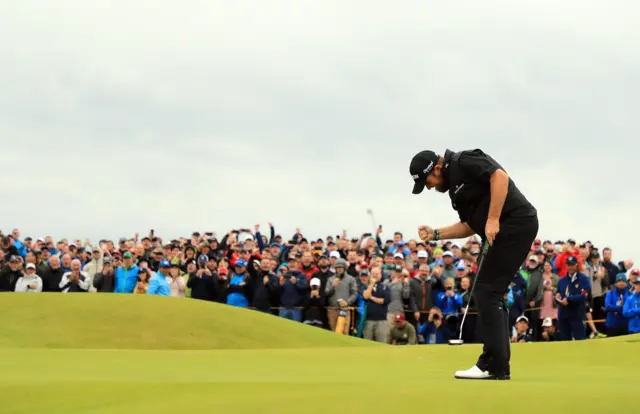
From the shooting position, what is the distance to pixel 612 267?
24828 millimetres

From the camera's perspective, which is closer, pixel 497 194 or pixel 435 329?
pixel 497 194

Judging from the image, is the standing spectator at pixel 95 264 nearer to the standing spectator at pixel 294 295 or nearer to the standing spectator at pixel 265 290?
the standing spectator at pixel 265 290

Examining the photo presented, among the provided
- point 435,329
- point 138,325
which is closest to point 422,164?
point 138,325

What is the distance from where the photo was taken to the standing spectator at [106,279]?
2364 cm

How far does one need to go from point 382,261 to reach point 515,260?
1553cm

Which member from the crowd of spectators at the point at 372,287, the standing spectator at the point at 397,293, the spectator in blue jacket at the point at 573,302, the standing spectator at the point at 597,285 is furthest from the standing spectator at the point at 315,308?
the standing spectator at the point at 597,285

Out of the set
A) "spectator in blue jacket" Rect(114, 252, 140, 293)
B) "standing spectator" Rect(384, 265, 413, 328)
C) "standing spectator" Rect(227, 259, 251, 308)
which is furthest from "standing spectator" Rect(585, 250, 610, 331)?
"spectator in blue jacket" Rect(114, 252, 140, 293)

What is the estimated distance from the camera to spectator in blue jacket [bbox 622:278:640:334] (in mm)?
19719

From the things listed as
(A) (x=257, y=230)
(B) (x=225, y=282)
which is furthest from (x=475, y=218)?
(A) (x=257, y=230)

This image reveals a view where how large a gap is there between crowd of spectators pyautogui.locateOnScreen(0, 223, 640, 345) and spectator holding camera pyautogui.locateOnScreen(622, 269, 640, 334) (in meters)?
0.50

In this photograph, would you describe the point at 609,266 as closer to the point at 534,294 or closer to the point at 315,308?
the point at 534,294

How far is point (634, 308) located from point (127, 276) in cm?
1156

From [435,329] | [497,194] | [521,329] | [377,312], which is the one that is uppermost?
[497,194]

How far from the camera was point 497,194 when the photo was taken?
854cm
